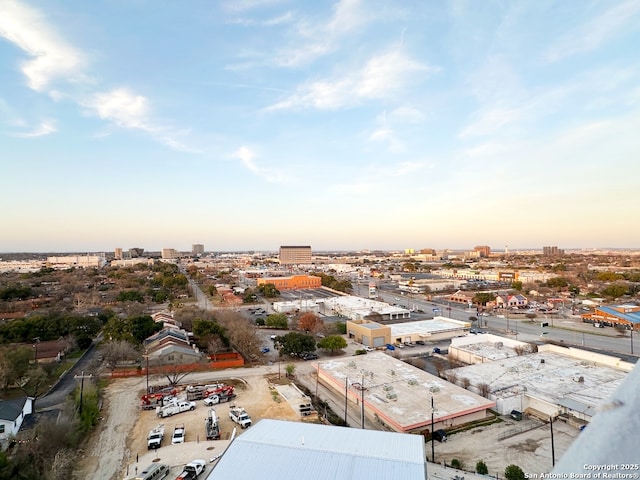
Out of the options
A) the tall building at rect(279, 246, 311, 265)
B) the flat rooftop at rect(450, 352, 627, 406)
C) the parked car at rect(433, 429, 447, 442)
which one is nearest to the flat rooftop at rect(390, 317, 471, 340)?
the flat rooftop at rect(450, 352, 627, 406)

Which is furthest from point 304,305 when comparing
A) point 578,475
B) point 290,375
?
point 578,475

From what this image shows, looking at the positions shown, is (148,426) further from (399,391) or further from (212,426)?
(399,391)

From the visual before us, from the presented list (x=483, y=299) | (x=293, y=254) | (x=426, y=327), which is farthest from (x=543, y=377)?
(x=293, y=254)

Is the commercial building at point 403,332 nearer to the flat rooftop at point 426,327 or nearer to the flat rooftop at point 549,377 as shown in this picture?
the flat rooftop at point 426,327

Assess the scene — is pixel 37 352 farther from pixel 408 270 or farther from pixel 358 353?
pixel 408 270

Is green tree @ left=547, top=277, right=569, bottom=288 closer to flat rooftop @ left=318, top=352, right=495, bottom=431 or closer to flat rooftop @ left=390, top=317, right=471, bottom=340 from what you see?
flat rooftop @ left=390, top=317, right=471, bottom=340

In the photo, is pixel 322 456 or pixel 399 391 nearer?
pixel 322 456
